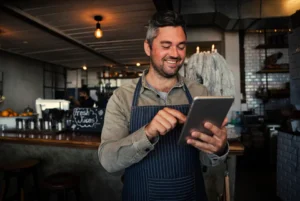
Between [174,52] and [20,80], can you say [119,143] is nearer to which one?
[174,52]

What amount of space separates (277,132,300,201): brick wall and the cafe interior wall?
792 cm

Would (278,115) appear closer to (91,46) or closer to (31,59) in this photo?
(91,46)

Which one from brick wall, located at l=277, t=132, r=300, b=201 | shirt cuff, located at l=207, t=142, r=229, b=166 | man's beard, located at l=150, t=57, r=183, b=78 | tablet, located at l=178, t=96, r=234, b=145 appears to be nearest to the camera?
tablet, located at l=178, t=96, r=234, b=145

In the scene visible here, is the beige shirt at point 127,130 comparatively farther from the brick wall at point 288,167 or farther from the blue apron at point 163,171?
the brick wall at point 288,167

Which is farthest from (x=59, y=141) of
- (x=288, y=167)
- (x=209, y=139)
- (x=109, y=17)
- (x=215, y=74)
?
(x=288, y=167)

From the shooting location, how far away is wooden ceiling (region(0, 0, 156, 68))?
3809 mm

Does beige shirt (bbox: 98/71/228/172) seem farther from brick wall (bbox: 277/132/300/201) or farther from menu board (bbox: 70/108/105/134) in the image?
brick wall (bbox: 277/132/300/201)

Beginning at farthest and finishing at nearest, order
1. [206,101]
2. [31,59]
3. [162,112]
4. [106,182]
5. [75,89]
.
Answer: [75,89] < [31,59] < [106,182] < [162,112] < [206,101]

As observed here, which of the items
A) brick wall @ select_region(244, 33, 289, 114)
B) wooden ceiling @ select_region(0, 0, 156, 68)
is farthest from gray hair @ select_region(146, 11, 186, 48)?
brick wall @ select_region(244, 33, 289, 114)

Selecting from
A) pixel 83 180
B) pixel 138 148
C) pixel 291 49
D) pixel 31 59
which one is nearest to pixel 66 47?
pixel 31 59

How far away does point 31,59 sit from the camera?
8352 mm

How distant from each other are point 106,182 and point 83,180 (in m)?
0.33

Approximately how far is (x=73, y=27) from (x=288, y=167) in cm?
499

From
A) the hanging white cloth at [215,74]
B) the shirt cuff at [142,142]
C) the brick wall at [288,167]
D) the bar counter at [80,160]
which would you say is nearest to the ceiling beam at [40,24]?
the bar counter at [80,160]
